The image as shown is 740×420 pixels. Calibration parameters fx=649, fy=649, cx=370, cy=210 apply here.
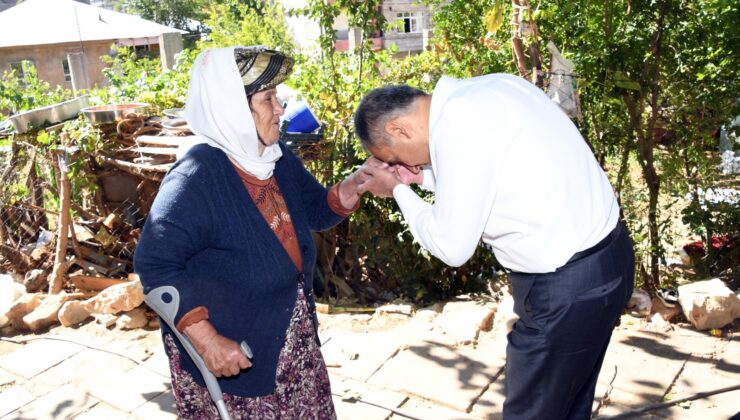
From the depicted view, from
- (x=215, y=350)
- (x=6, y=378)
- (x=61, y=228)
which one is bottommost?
(x=6, y=378)

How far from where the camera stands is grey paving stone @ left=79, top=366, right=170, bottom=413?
12.5ft

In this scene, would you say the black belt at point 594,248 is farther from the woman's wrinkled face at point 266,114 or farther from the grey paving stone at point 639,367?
the grey paving stone at point 639,367

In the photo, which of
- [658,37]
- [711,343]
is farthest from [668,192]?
[711,343]

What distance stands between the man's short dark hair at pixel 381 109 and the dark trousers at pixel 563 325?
2.21 feet

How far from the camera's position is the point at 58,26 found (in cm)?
1424

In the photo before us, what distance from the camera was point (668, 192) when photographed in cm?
504

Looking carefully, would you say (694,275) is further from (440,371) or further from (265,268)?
(265,268)

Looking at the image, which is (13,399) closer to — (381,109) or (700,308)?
(381,109)

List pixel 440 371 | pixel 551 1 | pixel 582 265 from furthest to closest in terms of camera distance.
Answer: pixel 551 1 < pixel 440 371 < pixel 582 265

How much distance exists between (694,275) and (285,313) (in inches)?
165

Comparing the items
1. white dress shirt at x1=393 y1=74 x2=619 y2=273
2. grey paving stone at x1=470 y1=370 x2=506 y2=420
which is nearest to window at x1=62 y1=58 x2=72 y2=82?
grey paving stone at x1=470 y1=370 x2=506 y2=420

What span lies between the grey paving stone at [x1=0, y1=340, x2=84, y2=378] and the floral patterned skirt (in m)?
2.41

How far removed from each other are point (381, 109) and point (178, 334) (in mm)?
1034

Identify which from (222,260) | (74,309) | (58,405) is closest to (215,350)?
(222,260)
